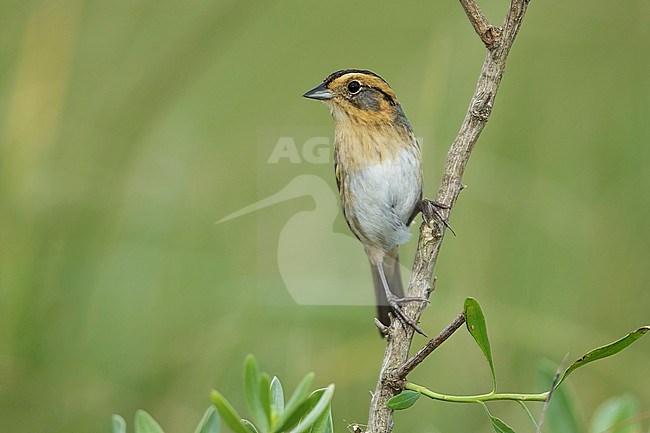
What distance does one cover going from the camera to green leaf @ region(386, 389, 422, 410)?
1.16 m

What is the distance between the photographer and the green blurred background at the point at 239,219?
281cm

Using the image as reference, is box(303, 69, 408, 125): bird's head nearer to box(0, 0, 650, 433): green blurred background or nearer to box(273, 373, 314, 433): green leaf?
box(0, 0, 650, 433): green blurred background

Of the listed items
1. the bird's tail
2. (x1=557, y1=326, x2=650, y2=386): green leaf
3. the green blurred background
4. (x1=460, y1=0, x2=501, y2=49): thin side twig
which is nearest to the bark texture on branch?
(x1=460, y1=0, x2=501, y2=49): thin side twig

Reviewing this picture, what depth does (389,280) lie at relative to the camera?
2736 millimetres

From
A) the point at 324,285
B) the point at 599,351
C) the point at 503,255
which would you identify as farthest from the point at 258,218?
the point at 599,351

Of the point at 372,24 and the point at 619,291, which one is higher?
the point at 372,24

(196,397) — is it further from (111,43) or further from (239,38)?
(239,38)

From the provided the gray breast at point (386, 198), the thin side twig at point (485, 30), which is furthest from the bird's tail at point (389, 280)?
the thin side twig at point (485, 30)

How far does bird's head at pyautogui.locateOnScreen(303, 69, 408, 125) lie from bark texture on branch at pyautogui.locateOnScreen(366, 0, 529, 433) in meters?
0.89

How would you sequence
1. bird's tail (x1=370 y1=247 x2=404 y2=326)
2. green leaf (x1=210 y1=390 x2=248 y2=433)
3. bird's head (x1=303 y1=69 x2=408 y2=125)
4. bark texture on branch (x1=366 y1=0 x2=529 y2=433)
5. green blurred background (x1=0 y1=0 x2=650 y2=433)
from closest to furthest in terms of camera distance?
green leaf (x1=210 y1=390 x2=248 y2=433) → bark texture on branch (x1=366 y1=0 x2=529 y2=433) → bird's head (x1=303 y1=69 x2=408 y2=125) → bird's tail (x1=370 y1=247 x2=404 y2=326) → green blurred background (x1=0 y1=0 x2=650 y2=433)

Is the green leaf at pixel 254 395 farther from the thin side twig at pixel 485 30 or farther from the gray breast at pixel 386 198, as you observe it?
the gray breast at pixel 386 198

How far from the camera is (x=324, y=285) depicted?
3.09 meters

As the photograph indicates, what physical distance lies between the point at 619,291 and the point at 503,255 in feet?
1.45

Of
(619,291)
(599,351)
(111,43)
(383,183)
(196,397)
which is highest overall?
(111,43)
